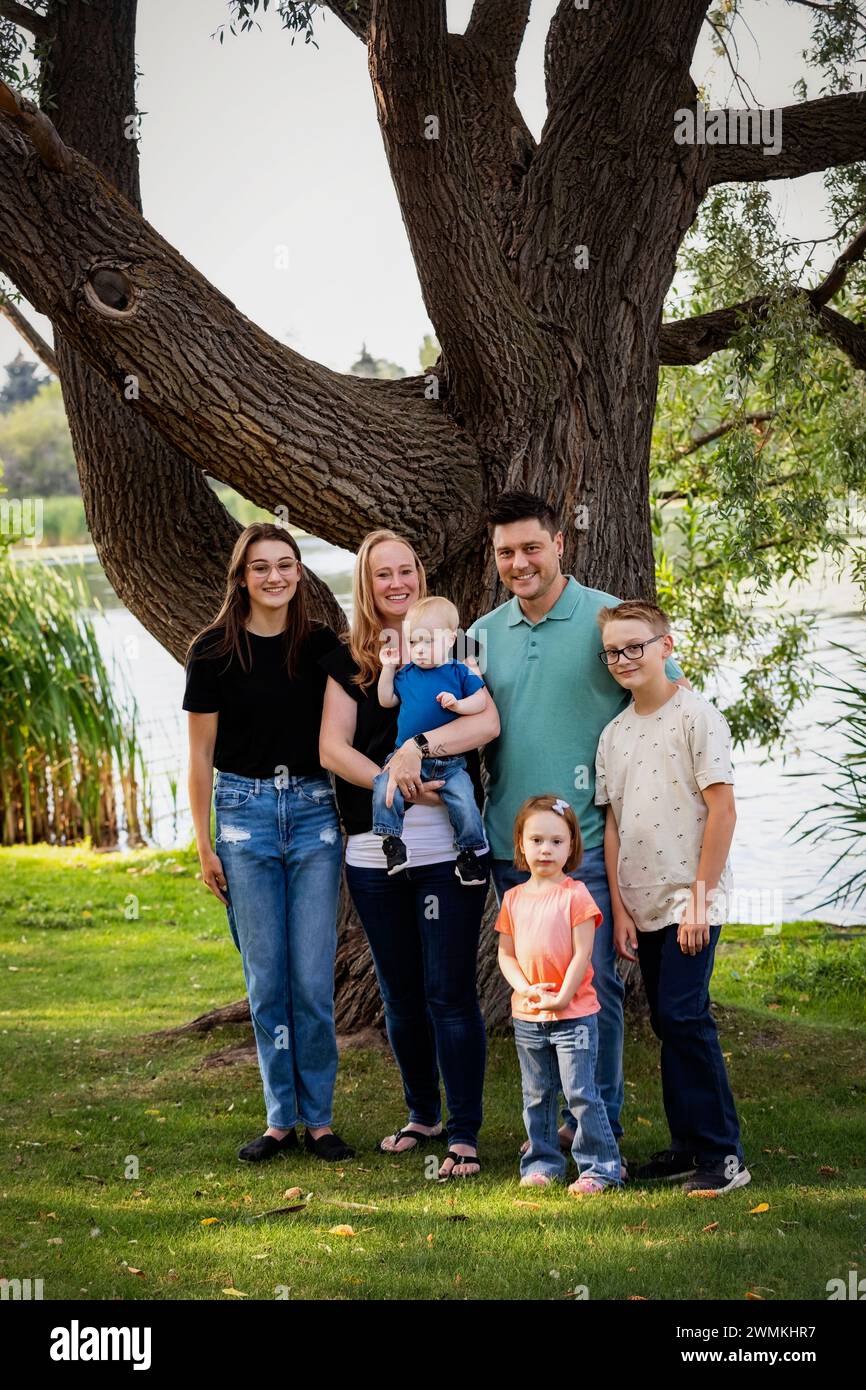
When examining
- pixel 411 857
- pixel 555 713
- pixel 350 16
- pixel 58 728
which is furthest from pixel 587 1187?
pixel 58 728

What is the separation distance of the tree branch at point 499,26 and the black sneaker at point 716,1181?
5.00 metres

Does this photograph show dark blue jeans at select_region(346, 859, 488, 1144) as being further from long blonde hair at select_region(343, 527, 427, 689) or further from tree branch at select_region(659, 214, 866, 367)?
tree branch at select_region(659, 214, 866, 367)

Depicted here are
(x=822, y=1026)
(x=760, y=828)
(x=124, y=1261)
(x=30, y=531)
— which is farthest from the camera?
(x=760, y=828)

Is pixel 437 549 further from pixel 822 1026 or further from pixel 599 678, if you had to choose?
pixel 822 1026

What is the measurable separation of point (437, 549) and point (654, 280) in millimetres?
1524

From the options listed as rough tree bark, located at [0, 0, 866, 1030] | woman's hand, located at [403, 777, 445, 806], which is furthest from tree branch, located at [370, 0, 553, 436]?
woman's hand, located at [403, 777, 445, 806]

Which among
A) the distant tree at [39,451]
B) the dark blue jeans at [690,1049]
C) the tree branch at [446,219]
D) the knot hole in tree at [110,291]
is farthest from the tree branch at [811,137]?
the distant tree at [39,451]

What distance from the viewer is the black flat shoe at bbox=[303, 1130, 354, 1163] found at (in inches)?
171

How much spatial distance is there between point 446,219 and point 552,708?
2.26m

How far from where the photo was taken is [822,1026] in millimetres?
6270

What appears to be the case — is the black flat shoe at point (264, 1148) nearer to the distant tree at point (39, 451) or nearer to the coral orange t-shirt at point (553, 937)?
the coral orange t-shirt at point (553, 937)

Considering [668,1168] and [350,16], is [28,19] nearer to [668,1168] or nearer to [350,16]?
[350,16]

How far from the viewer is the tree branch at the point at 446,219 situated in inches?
206
